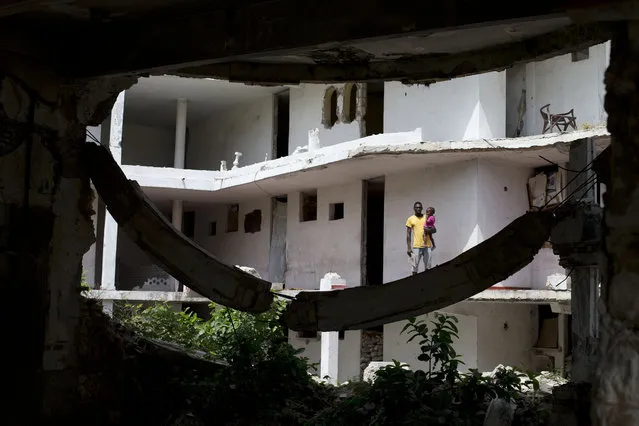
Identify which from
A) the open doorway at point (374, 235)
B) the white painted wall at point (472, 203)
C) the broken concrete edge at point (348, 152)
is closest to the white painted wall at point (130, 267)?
the broken concrete edge at point (348, 152)

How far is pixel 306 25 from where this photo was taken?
4.48 metres

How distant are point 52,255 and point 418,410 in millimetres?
3022

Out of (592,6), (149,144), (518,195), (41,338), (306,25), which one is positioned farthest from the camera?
(149,144)

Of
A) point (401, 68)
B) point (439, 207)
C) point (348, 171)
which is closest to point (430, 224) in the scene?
point (439, 207)

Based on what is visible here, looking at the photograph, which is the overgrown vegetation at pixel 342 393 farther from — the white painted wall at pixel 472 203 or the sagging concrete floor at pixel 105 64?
the white painted wall at pixel 472 203

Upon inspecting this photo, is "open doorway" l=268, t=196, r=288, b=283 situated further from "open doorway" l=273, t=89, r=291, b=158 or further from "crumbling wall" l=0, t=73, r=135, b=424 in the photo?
"crumbling wall" l=0, t=73, r=135, b=424

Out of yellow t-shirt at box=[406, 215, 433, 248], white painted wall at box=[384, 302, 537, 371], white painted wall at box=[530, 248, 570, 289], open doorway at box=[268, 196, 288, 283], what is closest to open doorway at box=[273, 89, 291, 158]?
open doorway at box=[268, 196, 288, 283]

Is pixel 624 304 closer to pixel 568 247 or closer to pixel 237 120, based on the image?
pixel 568 247

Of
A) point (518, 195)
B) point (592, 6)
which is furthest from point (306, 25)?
point (518, 195)

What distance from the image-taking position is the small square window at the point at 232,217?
22.9m

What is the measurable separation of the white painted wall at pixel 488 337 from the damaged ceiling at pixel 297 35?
9.92 m

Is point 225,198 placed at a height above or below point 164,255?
above

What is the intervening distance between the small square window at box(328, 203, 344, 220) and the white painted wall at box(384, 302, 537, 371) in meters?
3.84

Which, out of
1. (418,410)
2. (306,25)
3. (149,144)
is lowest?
(418,410)
